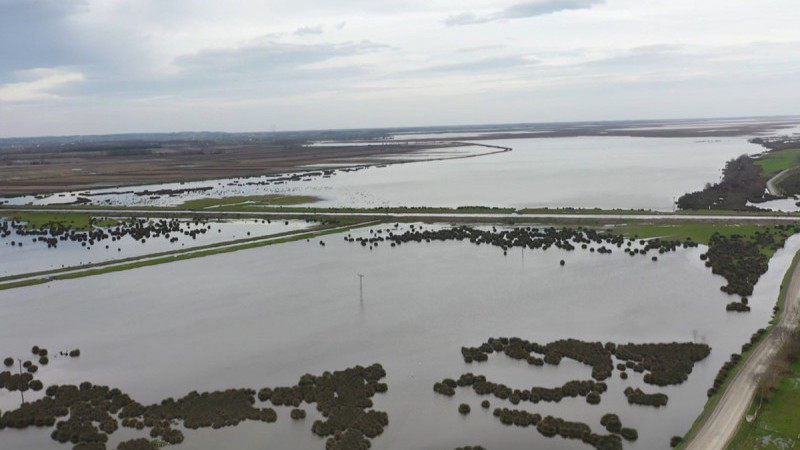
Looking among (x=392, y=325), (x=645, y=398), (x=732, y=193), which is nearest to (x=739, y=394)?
(x=645, y=398)

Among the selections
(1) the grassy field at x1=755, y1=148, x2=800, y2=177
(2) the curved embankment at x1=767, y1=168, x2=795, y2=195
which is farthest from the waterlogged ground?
(1) the grassy field at x1=755, y1=148, x2=800, y2=177

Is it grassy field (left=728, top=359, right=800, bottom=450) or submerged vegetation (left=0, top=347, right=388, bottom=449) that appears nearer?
grassy field (left=728, top=359, right=800, bottom=450)

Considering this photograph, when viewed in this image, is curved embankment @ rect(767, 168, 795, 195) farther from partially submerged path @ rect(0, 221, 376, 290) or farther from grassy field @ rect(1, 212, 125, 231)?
grassy field @ rect(1, 212, 125, 231)

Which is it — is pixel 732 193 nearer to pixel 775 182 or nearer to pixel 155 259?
pixel 775 182

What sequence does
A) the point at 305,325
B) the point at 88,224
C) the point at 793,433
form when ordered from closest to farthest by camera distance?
the point at 793,433
the point at 305,325
the point at 88,224

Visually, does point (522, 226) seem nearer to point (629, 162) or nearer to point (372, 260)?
point (372, 260)

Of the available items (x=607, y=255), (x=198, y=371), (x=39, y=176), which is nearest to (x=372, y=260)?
(x=607, y=255)

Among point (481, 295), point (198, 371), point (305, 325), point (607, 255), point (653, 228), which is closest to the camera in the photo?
point (198, 371)

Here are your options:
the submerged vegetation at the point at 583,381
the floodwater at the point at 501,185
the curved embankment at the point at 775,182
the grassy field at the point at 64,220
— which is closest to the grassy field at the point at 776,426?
the submerged vegetation at the point at 583,381
